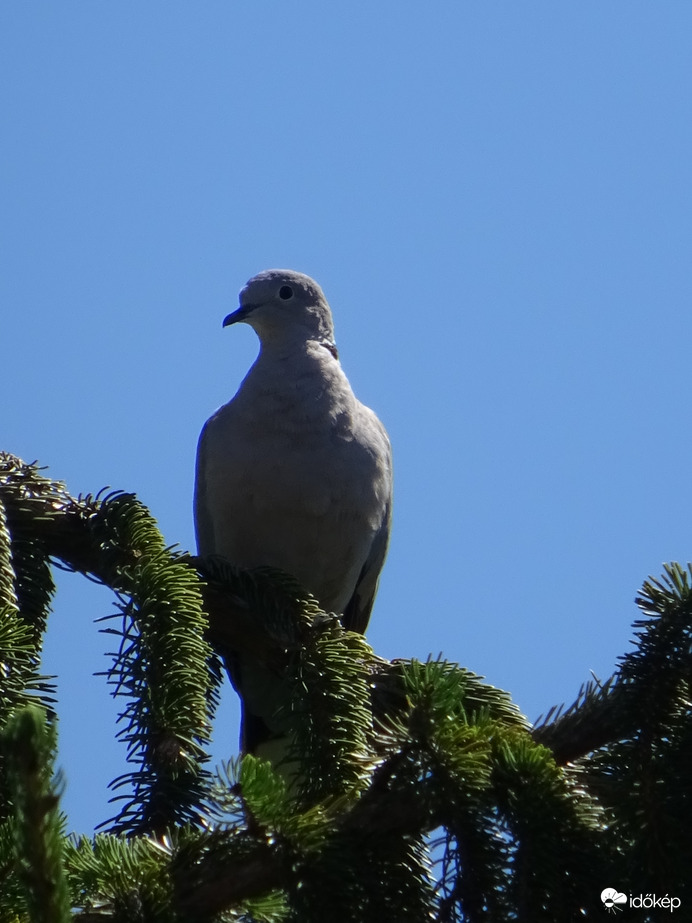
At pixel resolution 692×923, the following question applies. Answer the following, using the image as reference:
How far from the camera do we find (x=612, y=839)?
1.75 meters

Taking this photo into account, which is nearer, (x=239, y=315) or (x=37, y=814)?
(x=37, y=814)

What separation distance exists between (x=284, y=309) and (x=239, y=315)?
0.87 feet

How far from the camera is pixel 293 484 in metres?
4.60

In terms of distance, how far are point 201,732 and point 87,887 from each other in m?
0.39

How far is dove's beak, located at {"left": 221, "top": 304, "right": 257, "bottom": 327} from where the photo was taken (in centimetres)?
584

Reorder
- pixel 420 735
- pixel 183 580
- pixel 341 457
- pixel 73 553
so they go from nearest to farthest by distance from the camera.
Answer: pixel 420 735 < pixel 183 580 < pixel 73 553 < pixel 341 457

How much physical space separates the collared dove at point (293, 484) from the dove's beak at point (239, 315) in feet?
2.30

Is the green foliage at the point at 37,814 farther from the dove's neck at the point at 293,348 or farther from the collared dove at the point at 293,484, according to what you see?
the dove's neck at the point at 293,348

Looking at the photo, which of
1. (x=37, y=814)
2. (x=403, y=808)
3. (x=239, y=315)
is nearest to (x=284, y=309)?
(x=239, y=315)

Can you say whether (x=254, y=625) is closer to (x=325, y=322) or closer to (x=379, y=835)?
(x=379, y=835)

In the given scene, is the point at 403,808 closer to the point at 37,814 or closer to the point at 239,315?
the point at 37,814

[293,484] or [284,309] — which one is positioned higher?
[284,309]

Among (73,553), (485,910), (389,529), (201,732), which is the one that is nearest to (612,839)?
(485,910)

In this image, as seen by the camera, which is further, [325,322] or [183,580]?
[325,322]
